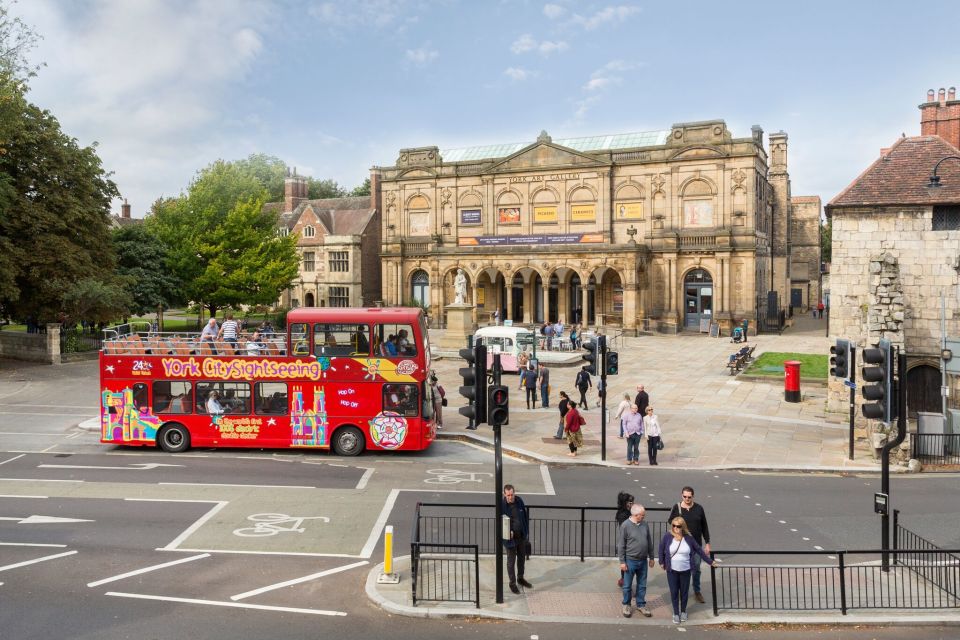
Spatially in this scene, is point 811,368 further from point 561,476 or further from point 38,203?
point 38,203

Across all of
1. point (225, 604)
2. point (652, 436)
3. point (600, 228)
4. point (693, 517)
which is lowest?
point (225, 604)

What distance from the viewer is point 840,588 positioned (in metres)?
10.7

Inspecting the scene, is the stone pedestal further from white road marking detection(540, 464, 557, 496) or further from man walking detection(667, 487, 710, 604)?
man walking detection(667, 487, 710, 604)

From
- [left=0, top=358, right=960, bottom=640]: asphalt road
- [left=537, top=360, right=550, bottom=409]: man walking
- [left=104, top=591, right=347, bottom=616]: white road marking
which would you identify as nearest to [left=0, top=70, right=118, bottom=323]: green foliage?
[left=0, top=358, right=960, bottom=640]: asphalt road

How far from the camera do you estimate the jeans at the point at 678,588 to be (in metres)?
10.1

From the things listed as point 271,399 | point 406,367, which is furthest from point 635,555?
point 271,399

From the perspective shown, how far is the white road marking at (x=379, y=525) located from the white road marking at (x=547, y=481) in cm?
331

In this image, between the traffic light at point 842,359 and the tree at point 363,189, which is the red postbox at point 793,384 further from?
the tree at point 363,189

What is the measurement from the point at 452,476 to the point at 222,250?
1610 inches

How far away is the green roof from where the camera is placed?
2559 inches

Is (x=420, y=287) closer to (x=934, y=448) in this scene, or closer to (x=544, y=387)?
(x=544, y=387)

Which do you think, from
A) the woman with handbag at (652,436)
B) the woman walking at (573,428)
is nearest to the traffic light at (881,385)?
the woman with handbag at (652,436)

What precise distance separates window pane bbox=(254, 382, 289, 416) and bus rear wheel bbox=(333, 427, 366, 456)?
1.53 m

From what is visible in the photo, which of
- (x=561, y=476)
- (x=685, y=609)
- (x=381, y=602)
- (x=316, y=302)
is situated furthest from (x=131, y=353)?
(x=316, y=302)
